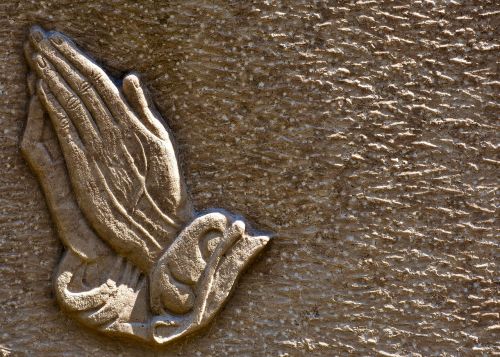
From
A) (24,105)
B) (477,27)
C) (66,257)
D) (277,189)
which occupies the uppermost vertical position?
(477,27)

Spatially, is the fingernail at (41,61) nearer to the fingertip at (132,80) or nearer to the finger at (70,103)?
the finger at (70,103)

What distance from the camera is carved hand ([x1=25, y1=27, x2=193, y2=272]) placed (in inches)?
71.7

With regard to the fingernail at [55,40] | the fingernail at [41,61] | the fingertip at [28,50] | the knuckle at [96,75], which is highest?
the fingernail at [55,40]

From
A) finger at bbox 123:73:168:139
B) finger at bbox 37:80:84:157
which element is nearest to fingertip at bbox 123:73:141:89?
finger at bbox 123:73:168:139

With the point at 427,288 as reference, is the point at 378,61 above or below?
above

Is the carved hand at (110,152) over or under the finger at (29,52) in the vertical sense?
under

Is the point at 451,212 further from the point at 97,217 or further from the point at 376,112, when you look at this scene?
the point at 97,217

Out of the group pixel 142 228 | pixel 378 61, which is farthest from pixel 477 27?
pixel 142 228

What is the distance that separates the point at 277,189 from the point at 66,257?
0.43 metres

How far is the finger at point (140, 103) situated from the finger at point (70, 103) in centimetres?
9

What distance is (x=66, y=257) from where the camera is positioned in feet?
5.99

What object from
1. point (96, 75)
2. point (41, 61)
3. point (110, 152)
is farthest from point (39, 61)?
point (110, 152)

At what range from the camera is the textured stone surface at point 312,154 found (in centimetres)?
183

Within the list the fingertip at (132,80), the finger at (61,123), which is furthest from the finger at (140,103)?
the finger at (61,123)
